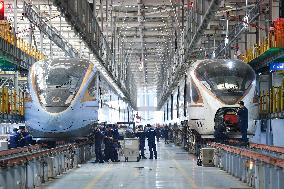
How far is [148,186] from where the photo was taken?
54.3ft

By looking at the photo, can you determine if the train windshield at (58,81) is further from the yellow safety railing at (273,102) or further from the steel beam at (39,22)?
the steel beam at (39,22)

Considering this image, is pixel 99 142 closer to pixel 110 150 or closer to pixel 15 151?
pixel 110 150

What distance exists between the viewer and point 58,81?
23516 millimetres

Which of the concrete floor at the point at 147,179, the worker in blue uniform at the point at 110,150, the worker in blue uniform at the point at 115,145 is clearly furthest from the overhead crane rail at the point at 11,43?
the concrete floor at the point at 147,179

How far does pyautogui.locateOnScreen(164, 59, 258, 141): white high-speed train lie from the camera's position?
80.2 ft

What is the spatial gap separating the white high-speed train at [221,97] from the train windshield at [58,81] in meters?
4.65

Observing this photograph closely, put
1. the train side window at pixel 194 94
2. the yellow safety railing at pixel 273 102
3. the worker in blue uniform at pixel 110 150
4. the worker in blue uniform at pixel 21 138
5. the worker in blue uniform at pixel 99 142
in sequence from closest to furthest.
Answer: the train side window at pixel 194 94 < the worker in blue uniform at pixel 99 142 < the worker in blue uniform at pixel 21 138 < the worker in blue uniform at pixel 110 150 < the yellow safety railing at pixel 273 102

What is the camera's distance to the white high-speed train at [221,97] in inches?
962

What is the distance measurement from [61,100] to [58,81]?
38.8 inches

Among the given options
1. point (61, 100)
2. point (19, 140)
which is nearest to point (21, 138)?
point (19, 140)

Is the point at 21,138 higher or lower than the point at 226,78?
lower

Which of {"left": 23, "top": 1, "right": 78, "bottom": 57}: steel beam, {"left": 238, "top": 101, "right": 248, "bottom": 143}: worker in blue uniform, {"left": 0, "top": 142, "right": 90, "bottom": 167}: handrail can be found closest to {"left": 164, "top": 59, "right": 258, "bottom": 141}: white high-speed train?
{"left": 238, "top": 101, "right": 248, "bottom": 143}: worker in blue uniform

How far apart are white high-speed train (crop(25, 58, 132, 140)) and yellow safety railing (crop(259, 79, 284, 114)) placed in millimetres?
9108

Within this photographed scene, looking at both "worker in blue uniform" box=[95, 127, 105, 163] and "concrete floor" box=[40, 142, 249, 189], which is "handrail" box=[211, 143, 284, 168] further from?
"worker in blue uniform" box=[95, 127, 105, 163]
